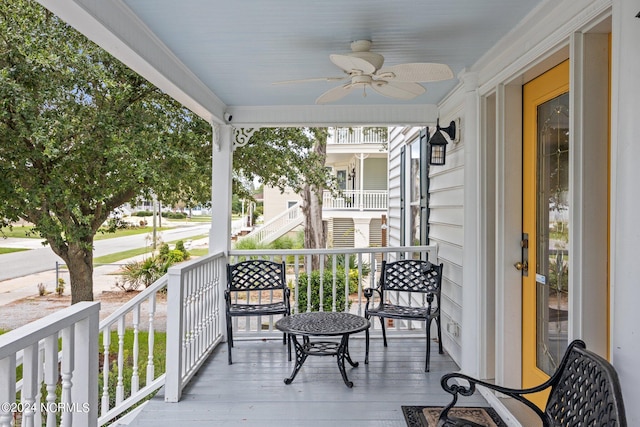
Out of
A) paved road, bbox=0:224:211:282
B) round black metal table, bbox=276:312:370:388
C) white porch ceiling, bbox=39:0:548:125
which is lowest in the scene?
paved road, bbox=0:224:211:282

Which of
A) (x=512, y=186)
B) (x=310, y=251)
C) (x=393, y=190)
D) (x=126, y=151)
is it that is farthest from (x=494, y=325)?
(x=393, y=190)

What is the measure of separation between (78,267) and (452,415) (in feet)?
20.2

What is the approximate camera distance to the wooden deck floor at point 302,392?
286cm

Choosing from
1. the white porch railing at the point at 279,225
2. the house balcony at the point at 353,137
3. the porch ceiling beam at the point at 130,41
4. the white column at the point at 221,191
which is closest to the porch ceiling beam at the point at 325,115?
the white column at the point at 221,191

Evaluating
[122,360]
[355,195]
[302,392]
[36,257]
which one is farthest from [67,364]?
[36,257]

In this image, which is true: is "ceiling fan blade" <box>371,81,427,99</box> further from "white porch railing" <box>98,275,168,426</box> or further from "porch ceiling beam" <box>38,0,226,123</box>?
"white porch railing" <box>98,275,168,426</box>

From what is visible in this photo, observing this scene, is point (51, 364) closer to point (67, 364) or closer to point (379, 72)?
point (67, 364)

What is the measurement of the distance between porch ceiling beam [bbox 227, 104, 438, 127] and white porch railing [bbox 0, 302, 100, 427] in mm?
3043

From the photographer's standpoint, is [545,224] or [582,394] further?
[545,224]

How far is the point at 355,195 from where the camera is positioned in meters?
13.5

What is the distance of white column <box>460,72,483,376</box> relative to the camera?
327 centimetres

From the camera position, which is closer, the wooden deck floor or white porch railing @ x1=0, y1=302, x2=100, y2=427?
white porch railing @ x1=0, y1=302, x2=100, y2=427

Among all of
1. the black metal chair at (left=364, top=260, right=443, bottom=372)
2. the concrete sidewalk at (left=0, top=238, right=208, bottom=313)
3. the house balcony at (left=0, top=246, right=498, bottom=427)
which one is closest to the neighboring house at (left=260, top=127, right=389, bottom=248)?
the concrete sidewalk at (left=0, top=238, right=208, bottom=313)

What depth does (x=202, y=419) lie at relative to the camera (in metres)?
2.86
